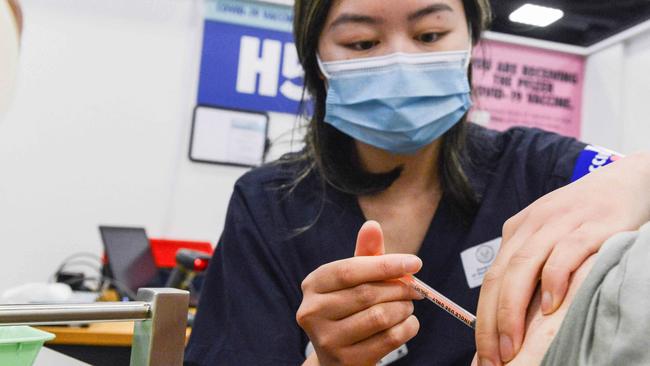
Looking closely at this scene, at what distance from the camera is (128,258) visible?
2137mm

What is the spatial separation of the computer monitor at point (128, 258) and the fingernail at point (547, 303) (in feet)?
5.73

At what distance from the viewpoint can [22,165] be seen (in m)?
2.86

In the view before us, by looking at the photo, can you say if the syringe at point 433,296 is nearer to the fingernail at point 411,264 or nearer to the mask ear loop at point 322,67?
the fingernail at point 411,264

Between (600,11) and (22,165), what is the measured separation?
3318 millimetres

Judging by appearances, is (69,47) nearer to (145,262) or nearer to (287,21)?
(287,21)

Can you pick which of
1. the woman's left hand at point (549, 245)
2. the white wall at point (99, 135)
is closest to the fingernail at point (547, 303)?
the woman's left hand at point (549, 245)

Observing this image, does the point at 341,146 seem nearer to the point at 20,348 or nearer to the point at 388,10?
the point at 388,10

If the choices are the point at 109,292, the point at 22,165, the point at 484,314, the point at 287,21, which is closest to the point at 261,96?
the point at 287,21

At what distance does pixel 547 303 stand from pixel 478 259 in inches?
18.2

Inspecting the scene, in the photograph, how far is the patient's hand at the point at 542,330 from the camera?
0.45 metres

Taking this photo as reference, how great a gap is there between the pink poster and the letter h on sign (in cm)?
130

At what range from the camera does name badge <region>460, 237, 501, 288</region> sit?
36.0 inches

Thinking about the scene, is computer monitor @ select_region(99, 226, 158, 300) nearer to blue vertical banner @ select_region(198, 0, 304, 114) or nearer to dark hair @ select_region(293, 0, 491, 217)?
blue vertical banner @ select_region(198, 0, 304, 114)

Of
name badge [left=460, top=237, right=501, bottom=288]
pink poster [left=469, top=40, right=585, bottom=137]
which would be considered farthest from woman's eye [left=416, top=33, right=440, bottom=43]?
pink poster [left=469, top=40, right=585, bottom=137]
